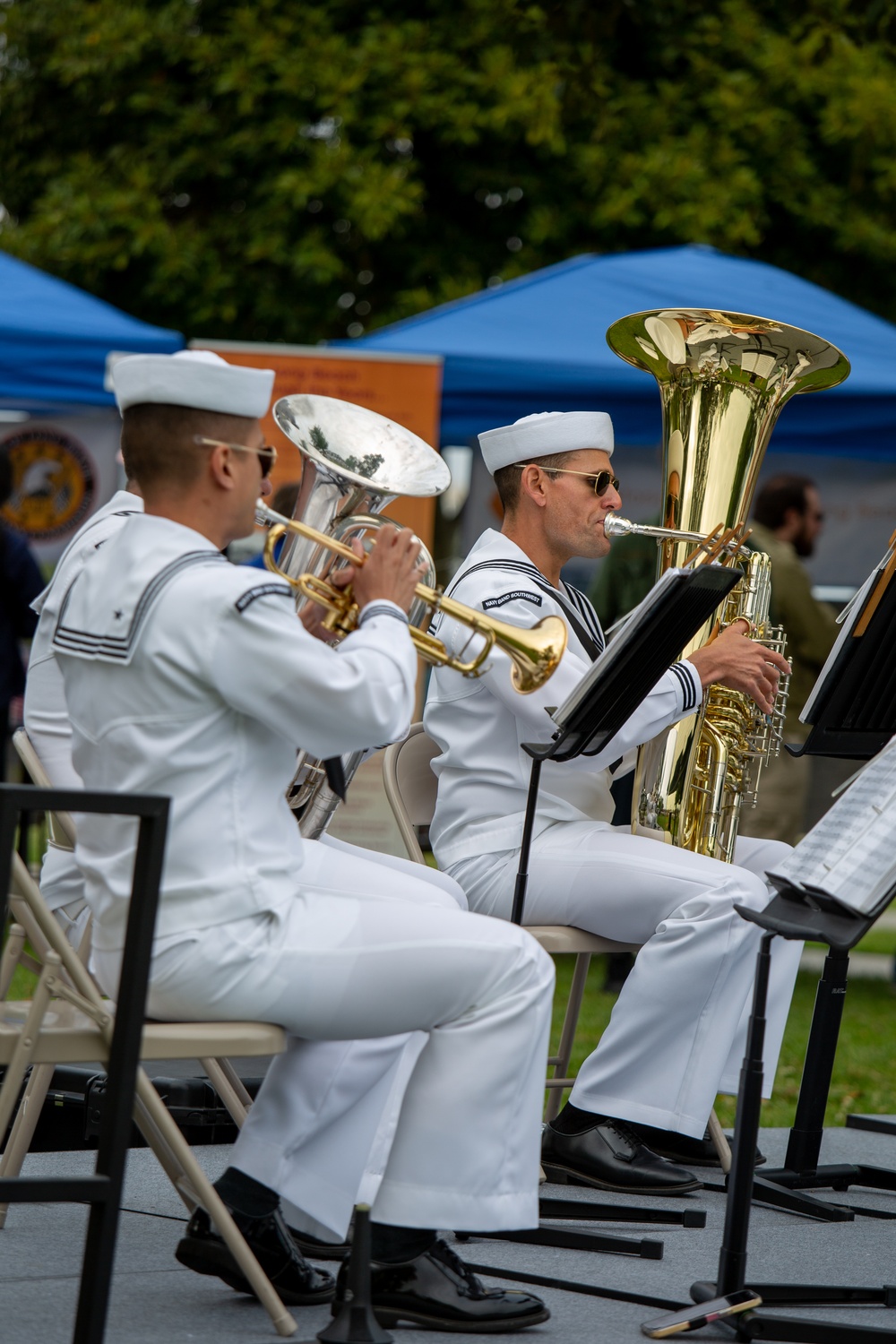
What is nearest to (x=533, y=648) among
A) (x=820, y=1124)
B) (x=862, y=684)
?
(x=862, y=684)

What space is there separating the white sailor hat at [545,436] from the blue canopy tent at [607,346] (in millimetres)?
2732

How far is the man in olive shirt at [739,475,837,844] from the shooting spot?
693 cm

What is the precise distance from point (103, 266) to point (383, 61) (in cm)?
234

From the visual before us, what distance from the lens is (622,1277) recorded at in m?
3.23

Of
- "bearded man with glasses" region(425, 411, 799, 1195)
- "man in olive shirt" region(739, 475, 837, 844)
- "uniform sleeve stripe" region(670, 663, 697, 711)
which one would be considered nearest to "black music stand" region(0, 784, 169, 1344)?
"bearded man with glasses" region(425, 411, 799, 1195)

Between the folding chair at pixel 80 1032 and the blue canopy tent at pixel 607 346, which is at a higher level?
the blue canopy tent at pixel 607 346

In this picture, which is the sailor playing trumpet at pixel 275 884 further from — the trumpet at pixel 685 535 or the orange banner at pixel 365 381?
the orange banner at pixel 365 381

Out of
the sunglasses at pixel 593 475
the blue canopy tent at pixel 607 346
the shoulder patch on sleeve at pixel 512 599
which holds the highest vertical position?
the blue canopy tent at pixel 607 346

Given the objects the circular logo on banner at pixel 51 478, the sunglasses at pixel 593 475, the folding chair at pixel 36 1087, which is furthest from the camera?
the circular logo on banner at pixel 51 478

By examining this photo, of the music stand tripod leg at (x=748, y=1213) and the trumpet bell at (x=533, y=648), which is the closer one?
the music stand tripod leg at (x=748, y=1213)

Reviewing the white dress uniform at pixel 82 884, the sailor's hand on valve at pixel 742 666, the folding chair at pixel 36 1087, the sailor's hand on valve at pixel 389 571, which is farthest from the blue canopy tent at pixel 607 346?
the sailor's hand on valve at pixel 389 571

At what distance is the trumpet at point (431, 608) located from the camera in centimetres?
283

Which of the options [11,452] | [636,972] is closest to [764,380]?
[636,972]

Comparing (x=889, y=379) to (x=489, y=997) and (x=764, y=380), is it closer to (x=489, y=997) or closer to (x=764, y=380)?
(x=764, y=380)
